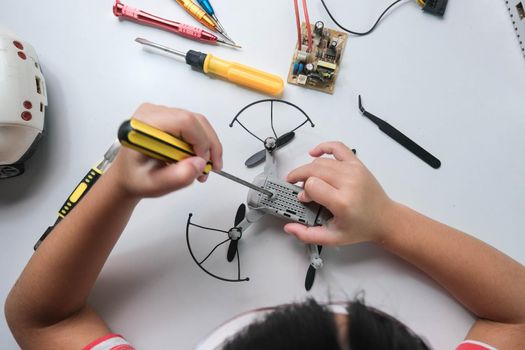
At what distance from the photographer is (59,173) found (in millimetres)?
738

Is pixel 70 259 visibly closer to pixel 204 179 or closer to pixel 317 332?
pixel 204 179

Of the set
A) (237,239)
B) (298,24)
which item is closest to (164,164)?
(237,239)

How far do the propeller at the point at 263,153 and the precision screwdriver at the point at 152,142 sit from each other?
228mm

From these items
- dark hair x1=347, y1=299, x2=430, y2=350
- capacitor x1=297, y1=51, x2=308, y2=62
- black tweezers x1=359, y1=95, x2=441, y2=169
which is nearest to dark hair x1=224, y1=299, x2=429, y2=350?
dark hair x1=347, y1=299, x2=430, y2=350

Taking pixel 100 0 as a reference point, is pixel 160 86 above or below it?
below

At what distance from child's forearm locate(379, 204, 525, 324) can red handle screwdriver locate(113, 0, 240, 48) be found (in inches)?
20.3

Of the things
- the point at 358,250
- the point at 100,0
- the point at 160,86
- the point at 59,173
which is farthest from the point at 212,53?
the point at 358,250

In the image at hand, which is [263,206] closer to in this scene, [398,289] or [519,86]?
[398,289]

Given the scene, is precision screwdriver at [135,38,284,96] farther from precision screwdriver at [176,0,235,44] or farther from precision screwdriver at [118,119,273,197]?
precision screwdriver at [118,119,273,197]

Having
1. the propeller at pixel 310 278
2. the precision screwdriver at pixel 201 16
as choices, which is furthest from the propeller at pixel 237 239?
the precision screwdriver at pixel 201 16

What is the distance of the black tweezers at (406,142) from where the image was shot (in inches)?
29.5

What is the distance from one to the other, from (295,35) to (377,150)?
0.31m

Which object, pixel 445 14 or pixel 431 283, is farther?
pixel 445 14

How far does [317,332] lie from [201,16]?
658mm
